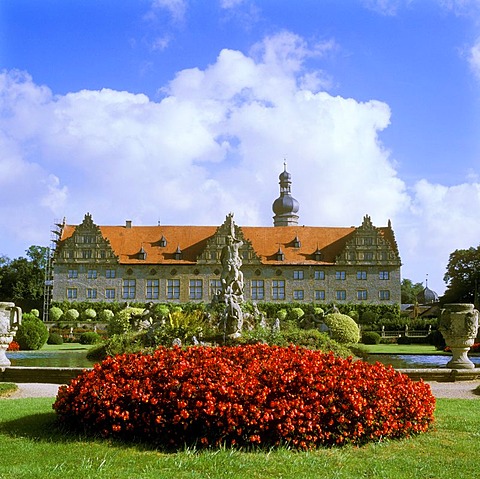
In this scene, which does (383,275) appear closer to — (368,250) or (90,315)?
(368,250)

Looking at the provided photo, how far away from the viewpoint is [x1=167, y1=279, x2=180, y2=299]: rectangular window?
193ft

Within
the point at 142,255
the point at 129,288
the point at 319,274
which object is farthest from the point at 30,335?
the point at 319,274

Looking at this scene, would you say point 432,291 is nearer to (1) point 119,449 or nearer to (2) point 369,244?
(2) point 369,244

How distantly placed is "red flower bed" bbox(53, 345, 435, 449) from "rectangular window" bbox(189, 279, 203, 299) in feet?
168

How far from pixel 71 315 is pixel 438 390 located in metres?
46.8

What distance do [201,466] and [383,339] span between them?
1408 inches

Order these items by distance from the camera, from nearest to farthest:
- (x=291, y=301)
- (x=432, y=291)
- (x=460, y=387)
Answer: (x=460, y=387) < (x=291, y=301) < (x=432, y=291)

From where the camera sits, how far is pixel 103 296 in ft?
192

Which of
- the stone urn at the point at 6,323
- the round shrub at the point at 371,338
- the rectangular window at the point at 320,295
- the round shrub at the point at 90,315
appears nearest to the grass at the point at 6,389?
the stone urn at the point at 6,323

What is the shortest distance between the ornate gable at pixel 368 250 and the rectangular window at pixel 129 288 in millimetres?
18606

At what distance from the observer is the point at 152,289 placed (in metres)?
58.8

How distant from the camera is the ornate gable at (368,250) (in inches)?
2328

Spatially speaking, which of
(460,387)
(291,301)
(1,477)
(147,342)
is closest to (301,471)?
(1,477)

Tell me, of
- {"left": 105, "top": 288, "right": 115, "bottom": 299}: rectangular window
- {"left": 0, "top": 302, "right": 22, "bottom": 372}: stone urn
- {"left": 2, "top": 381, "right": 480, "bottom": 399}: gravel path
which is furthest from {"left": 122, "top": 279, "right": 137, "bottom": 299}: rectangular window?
{"left": 2, "top": 381, "right": 480, "bottom": 399}: gravel path
